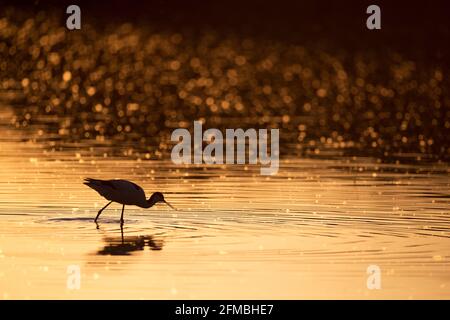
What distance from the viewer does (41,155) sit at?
33.9 m

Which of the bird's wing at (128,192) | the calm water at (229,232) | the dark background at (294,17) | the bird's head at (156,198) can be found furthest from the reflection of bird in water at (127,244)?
the dark background at (294,17)

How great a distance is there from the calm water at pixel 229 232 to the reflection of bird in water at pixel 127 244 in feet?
0.09

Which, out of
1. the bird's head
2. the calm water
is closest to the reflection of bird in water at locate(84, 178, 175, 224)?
the bird's head

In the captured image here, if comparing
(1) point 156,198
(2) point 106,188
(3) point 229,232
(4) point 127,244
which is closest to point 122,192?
(2) point 106,188

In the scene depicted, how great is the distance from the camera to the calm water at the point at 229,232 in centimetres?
1817

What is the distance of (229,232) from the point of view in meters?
22.4

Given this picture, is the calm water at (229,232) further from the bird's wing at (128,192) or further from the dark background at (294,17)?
the dark background at (294,17)

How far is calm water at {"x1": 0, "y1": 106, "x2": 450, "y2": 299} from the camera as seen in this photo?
59.6 feet

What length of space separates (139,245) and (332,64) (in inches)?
1952

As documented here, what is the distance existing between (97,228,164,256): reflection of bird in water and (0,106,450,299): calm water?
0.03 m

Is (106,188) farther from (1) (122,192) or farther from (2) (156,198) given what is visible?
(2) (156,198)
